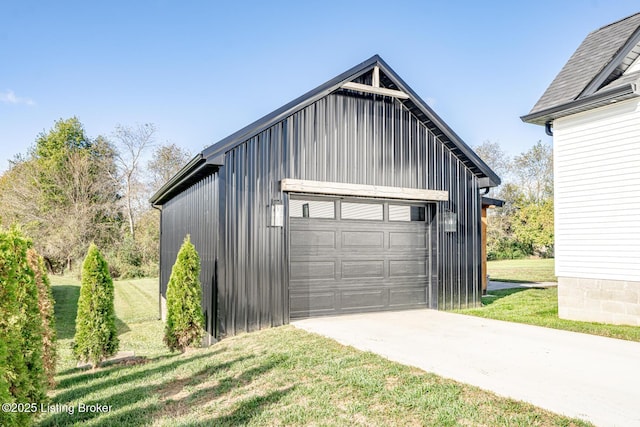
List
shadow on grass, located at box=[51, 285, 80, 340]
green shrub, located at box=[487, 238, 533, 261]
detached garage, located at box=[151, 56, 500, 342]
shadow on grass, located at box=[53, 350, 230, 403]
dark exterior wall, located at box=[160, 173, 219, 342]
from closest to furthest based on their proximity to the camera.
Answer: shadow on grass, located at box=[53, 350, 230, 403], detached garage, located at box=[151, 56, 500, 342], dark exterior wall, located at box=[160, 173, 219, 342], shadow on grass, located at box=[51, 285, 80, 340], green shrub, located at box=[487, 238, 533, 261]

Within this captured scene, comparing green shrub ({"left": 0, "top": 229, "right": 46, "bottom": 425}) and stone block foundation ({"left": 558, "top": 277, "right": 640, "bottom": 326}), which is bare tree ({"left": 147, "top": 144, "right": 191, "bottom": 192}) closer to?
stone block foundation ({"left": 558, "top": 277, "right": 640, "bottom": 326})

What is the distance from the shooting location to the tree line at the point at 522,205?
29.9 metres

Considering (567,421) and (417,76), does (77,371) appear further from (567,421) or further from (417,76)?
(417,76)

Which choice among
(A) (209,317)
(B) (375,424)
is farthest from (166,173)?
(B) (375,424)

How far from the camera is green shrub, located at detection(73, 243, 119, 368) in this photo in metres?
6.11

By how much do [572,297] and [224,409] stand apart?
23.9 ft

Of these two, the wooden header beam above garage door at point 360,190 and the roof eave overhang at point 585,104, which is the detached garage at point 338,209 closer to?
the wooden header beam above garage door at point 360,190

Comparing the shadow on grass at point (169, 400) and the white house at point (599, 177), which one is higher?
the white house at point (599, 177)

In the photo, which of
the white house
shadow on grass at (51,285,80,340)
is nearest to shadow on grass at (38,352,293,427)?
shadow on grass at (51,285,80,340)

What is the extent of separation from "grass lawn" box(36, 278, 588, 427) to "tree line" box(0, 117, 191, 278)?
794 inches

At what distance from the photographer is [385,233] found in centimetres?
889

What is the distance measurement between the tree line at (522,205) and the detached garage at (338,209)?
23.1 metres

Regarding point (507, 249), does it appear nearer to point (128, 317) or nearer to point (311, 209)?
point (128, 317)

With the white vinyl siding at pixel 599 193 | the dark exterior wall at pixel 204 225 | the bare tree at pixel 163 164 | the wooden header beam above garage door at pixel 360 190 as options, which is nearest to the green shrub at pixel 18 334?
the dark exterior wall at pixel 204 225
